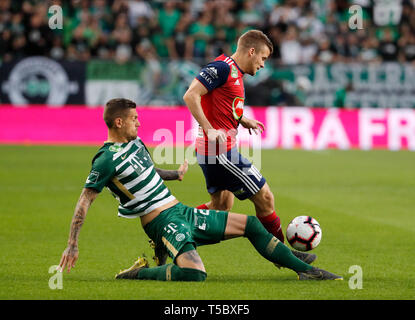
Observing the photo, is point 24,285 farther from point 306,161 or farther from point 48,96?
point 48,96

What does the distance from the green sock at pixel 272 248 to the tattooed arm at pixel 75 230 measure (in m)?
1.46

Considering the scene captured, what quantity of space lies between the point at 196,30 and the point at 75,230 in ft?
63.4

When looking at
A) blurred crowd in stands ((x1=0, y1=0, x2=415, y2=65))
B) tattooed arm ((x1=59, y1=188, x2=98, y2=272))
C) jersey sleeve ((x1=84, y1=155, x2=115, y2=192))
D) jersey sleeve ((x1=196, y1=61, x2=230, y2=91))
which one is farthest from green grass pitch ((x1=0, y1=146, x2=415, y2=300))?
blurred crowd in stands ((x1=0, y1=0, x2=415, y2=65))

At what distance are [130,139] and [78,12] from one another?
60.9 feet

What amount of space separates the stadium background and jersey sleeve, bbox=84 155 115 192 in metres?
5.83

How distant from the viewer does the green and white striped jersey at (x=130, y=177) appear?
23.1ft

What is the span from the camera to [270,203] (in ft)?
27.8

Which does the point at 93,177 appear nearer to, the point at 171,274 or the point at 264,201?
the point at 171,274

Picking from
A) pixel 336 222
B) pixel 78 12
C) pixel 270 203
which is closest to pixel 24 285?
pixel 270 203

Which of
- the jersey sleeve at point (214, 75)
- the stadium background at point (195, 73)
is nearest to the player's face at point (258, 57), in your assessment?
the jersey sleeve at point (214, 75)

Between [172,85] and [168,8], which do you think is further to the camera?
[168,8]

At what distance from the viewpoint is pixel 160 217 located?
285 inches

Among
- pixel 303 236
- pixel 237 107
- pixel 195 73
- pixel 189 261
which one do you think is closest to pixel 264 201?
pixel 303 236

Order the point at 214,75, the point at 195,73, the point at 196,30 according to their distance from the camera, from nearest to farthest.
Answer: the point at 214,75 → the point at 195,73 → the point at 196,30
